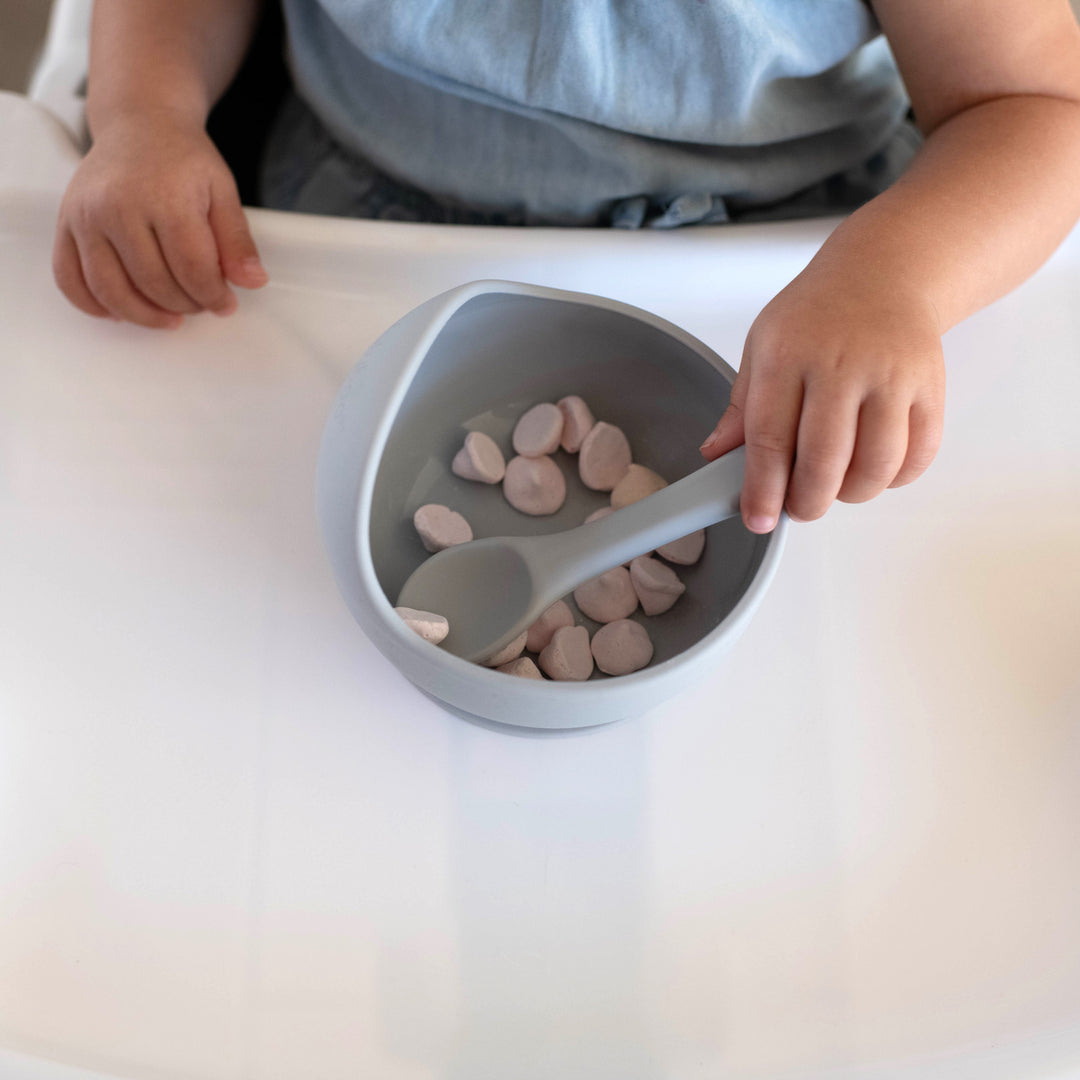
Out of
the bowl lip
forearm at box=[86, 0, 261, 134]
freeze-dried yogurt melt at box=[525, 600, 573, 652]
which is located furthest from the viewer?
forearm at box=[86, 0, 261, 134]

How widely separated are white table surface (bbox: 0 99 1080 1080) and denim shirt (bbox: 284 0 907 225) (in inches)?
3.1

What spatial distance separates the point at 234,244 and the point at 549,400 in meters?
0.18

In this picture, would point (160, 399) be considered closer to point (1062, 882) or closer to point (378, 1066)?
point (378, 1066)

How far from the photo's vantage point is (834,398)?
1.22 ft

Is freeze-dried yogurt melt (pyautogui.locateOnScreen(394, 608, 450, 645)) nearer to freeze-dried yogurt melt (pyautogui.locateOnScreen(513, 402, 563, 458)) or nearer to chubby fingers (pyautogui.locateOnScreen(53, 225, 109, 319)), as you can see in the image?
freeze-dried yogurt melt (pyautogui.locateOnScreen(513, 402, 563, 458))

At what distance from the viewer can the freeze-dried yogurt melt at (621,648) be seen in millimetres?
403

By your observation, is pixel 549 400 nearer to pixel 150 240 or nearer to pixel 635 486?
pixel 635 486

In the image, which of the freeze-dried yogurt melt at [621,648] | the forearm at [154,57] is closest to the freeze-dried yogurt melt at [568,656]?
the freeze-dried yogurt melt at [621,648]

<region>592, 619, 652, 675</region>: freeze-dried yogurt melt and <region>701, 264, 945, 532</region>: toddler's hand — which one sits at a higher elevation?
<region>701, 264, 945, 532</region>: toddler's hand

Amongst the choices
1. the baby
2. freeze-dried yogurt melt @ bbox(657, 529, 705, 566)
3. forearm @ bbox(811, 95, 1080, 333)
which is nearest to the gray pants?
the baby

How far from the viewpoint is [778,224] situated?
0.49 meters

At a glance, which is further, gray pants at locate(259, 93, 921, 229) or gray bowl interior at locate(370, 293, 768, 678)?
gray pants at locate(259, 93, 921, 229)

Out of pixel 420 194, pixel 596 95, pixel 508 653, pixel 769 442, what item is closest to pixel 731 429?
pixel 769 442

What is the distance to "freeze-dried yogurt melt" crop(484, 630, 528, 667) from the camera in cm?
40
